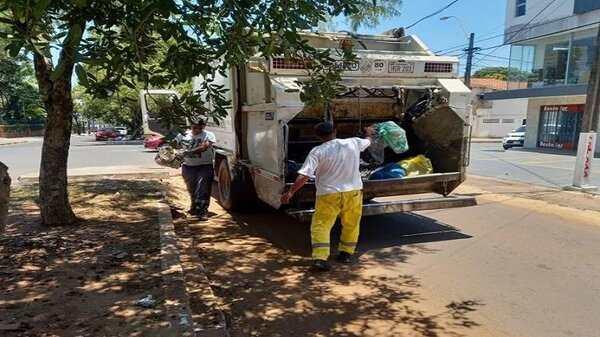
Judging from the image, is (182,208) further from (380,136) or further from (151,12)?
(151,12)

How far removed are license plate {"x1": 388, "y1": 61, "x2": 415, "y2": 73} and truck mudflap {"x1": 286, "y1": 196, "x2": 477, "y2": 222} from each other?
1.67 meters

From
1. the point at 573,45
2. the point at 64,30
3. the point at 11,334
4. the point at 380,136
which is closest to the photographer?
the point at 64,30

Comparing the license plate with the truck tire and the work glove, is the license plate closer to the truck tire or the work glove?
the truck tire

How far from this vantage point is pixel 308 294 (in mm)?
4359

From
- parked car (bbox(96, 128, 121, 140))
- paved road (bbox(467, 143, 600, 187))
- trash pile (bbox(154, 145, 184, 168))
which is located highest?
trash pile (bbox(154, 145, 184, 168))

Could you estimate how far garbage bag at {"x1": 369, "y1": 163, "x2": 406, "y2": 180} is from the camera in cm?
633

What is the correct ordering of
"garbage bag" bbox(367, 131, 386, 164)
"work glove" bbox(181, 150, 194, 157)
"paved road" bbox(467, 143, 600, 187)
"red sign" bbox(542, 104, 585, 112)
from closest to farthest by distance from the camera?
1. "garbage bag" bbox(367, 131, 386, 164)
2. "work glove" bbox(181, 150, 194, 157)
3. "paved road" bbox(467, 143, 600, 187)
4. "red sign" bbox(542, 104, 585, 112)

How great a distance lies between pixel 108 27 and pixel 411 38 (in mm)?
5146

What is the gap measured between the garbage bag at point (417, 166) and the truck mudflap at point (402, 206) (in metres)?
0.48

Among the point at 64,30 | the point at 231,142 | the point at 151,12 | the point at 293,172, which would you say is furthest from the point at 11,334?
the point at 231,142

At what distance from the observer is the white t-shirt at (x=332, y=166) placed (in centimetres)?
501

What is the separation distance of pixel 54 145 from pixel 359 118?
413 cm

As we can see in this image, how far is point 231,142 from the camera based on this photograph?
7.39 metres

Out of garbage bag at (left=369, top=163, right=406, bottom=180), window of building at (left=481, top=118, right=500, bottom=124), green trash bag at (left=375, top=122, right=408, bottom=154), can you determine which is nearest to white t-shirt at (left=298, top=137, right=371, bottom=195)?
garbage bag at (left=369, top=163, right=406, bottom=180)
